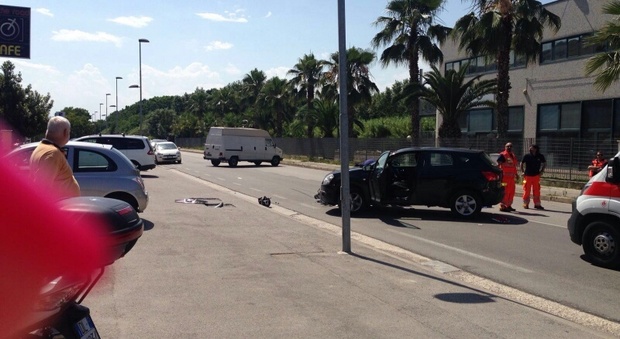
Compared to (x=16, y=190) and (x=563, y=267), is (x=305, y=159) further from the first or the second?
(x=16, y=190)

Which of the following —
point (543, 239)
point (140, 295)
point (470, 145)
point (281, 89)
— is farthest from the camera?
A: point (281, 89)

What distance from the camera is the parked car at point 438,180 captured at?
1316cm

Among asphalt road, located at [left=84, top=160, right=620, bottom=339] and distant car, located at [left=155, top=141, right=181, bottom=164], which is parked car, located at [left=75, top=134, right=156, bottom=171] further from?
asphalt road, located at [left=84, top=160, right=620, bottom=339]

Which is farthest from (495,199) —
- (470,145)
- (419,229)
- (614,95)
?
(614,95)

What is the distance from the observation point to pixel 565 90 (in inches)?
1178

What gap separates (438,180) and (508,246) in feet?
11.8

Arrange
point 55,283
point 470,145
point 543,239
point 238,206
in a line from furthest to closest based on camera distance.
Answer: point 470,145 → point 238,206 → point 543,239 → point 55,283

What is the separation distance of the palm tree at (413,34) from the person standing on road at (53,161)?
2792cm

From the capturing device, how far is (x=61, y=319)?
3.02 metres

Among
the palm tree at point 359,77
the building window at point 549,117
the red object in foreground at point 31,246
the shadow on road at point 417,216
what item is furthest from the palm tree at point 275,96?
the red object in foreground at point 31,246

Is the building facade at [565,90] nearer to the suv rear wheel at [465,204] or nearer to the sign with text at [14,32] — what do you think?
the suv rear wheel at [465,204]

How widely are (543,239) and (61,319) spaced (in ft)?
30.9

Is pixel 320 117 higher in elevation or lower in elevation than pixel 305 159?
higher

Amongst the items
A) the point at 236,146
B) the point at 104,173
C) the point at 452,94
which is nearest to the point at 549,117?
the point at 452,94
